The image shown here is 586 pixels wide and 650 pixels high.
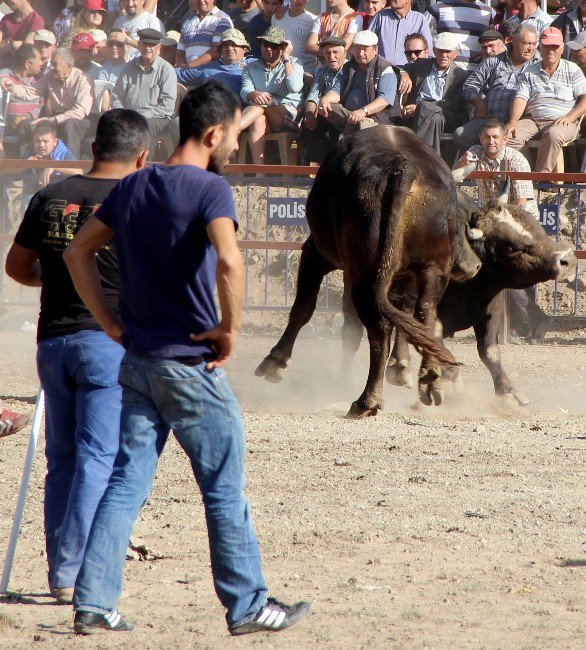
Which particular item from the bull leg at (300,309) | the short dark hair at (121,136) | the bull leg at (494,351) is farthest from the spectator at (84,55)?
the short dark hair at (121,136)

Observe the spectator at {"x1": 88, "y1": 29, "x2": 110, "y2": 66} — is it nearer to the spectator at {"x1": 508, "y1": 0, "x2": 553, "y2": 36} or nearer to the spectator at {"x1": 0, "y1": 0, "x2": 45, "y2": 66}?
the spectator at {"x1": 0, "y1": 0, "x2": 45, "y2": 66}

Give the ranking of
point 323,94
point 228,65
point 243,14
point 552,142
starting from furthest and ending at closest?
point 243,14
point 228,65
point 323,94
point 552,142

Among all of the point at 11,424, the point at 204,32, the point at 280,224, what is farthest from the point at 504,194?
the point at 204,32

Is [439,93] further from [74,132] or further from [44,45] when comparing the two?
[44,45]

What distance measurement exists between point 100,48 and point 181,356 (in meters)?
11.7

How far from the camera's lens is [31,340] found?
11.2 m

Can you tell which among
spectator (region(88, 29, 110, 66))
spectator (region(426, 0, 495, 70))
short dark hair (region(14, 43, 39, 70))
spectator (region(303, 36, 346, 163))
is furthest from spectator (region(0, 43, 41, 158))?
spectator (region(426, 0, 495, 70))

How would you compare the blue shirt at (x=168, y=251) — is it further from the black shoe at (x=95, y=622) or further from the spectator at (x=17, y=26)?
the spectator at (x=17, y=26)

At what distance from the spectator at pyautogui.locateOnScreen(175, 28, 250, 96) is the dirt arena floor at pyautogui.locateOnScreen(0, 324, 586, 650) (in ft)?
20.9

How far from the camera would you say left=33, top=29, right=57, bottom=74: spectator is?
14141 millimetres

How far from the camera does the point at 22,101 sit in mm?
13664

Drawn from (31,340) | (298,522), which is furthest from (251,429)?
(31,340)

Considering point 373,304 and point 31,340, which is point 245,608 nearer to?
point 373,304

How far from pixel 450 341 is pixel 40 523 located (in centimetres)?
737
